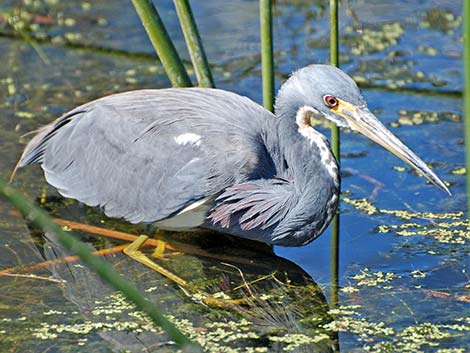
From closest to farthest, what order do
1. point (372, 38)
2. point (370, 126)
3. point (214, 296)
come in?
point (370, 126)
point (214, 296)
point (372, 38)

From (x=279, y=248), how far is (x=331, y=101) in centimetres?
88

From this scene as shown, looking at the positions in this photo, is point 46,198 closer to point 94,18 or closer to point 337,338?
point 337,338

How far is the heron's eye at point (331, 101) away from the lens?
370cm

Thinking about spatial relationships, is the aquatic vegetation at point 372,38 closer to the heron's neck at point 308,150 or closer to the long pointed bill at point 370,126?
the heron's neck at point 308,150

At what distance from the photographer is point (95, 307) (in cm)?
371

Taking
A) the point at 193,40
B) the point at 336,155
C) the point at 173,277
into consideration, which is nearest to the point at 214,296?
the point at 173,277

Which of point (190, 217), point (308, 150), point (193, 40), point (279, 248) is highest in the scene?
point (193, 40)

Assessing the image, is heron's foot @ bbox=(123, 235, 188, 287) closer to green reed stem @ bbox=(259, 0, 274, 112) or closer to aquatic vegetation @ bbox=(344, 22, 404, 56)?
green reed stem @ bbox=(259, 0, 274, 112)

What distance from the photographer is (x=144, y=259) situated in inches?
162

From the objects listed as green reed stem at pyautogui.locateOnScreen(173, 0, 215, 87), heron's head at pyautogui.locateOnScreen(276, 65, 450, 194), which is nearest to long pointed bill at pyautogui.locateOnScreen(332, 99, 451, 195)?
heron's head at pyautogui.locateOnScreen(276, 65, 450, 194)

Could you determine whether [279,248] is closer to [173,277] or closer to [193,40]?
[173,277]

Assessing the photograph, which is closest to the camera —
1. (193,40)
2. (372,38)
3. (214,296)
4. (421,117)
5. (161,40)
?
(214,296)

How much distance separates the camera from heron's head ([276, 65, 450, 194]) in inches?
144

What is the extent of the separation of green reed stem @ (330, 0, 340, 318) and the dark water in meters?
0.03
